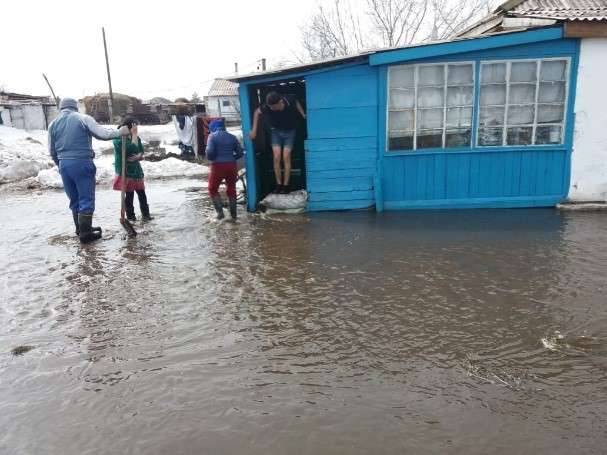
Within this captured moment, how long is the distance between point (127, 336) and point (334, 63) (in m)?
5.66

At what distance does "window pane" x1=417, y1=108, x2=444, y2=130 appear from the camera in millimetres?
8227

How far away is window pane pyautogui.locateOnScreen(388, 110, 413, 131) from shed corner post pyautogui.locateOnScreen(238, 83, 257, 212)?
2.44 meters

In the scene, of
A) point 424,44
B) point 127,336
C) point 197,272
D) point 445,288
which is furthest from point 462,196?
point 127,336

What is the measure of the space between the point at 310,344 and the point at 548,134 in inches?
254

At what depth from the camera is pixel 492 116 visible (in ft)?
27.0

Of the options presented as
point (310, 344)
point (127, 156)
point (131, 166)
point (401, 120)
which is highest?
point (401, 120)

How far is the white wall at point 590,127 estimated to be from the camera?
7828mm

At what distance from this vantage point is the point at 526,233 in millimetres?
6855

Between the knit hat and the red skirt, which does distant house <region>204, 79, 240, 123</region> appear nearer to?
the red skirt

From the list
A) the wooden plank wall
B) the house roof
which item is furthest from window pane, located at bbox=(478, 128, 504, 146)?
the wooden plank wall

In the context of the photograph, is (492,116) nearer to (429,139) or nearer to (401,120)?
(429,139)

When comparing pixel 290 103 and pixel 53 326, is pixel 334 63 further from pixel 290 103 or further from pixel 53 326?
pixel 53 326

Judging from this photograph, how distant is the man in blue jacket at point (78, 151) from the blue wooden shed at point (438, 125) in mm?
2602

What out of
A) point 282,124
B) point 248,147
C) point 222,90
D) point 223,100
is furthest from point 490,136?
point 222,90
